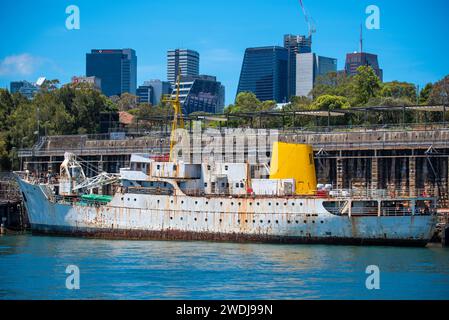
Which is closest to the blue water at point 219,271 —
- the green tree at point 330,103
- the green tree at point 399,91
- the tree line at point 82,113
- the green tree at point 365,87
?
the tree line at point 82,113

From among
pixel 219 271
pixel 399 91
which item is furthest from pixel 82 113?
pixel 219 271

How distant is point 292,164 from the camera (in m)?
62.1

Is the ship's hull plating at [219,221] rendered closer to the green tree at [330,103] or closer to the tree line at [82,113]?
the tree line at [82,113]

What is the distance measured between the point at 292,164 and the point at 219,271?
1800 cm

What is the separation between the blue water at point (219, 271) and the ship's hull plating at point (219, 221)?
163 cm

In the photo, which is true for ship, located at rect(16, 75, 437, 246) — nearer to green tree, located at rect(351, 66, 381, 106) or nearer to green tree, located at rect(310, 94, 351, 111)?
green tree, located at rect(310, 94, 351, 111)

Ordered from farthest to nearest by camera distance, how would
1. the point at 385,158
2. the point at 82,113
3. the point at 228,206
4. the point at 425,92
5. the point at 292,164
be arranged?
the point at 425,92
the point at 82,113
the point at 385,158
the point at 292,164
the point at 228,206

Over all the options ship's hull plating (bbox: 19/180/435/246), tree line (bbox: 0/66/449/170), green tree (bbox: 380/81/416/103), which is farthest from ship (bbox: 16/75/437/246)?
green tree (bbox: 380/81/416/103)

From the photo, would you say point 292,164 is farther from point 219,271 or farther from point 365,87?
point 365,87

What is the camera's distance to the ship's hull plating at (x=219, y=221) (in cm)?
5725

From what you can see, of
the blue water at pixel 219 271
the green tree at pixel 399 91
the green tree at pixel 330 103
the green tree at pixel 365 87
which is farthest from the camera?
the green tree at pixel 399 91
